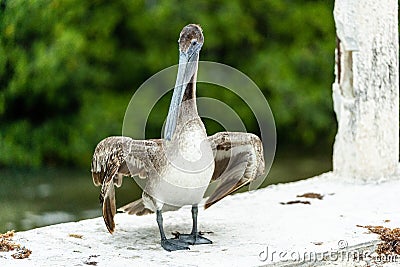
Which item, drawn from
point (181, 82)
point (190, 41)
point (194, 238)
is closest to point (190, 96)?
point (181, 82)

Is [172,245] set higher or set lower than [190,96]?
lower

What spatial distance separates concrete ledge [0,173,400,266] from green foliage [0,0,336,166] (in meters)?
4.09

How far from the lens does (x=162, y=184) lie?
3.13m

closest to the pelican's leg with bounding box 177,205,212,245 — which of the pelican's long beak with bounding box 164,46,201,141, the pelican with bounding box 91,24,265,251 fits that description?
the pelican with bounding box 91,24,265,251

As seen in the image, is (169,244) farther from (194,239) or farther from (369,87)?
(369,87)

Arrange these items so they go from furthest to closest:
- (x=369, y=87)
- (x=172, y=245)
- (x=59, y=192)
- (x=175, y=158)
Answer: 1. (x=59, y=192)
2. (x=369, y=87)
3. (x=172, y=245)
4. (x=175, y=158)

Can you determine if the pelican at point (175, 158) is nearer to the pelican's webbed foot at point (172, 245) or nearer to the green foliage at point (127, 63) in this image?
the pelican's webbed foot at point (172, 245)

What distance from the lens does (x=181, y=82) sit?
313cm

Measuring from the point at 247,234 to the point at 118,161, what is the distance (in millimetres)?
692

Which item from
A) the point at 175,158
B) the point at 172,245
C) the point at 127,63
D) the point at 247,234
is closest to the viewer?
the point at 175,158

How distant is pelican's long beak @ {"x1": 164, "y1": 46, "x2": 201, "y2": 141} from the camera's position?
3.10 m

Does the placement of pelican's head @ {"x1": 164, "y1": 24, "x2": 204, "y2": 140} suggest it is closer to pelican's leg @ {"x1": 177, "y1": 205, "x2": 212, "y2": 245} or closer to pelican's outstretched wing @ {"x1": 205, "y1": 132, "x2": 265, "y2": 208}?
pelican's outstretched wing @ {"x1": 205, "y1": 132, "x2": 265, "y2": 208}

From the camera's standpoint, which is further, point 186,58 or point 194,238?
point 194,238

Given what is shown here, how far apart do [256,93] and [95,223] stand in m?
4.43
